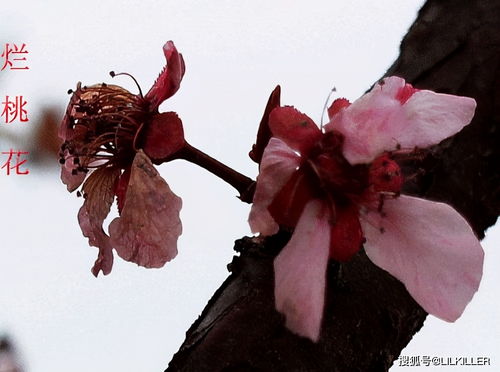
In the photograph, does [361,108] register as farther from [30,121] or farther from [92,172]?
[30,121]

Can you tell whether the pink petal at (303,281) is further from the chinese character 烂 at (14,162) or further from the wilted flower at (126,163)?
the chinese character 烂 at (14,162)

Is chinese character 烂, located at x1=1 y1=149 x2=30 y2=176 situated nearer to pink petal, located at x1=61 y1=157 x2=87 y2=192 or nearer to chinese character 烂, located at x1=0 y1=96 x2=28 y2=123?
chinese character 烂, located at x1=0 y1=96 x2=28 y2=123

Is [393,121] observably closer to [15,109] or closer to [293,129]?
[293,129]

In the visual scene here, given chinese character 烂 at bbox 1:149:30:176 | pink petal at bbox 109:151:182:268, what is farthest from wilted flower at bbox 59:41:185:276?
chinese character 烂 at bbox 1:149:30:176

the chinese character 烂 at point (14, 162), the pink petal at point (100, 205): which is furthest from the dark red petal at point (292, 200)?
the chinese character 烂 at point (14, 162)

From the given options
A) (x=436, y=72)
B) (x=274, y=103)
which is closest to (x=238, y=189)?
(x=274, y=103)

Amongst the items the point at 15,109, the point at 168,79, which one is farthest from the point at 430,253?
the point at 15,109
